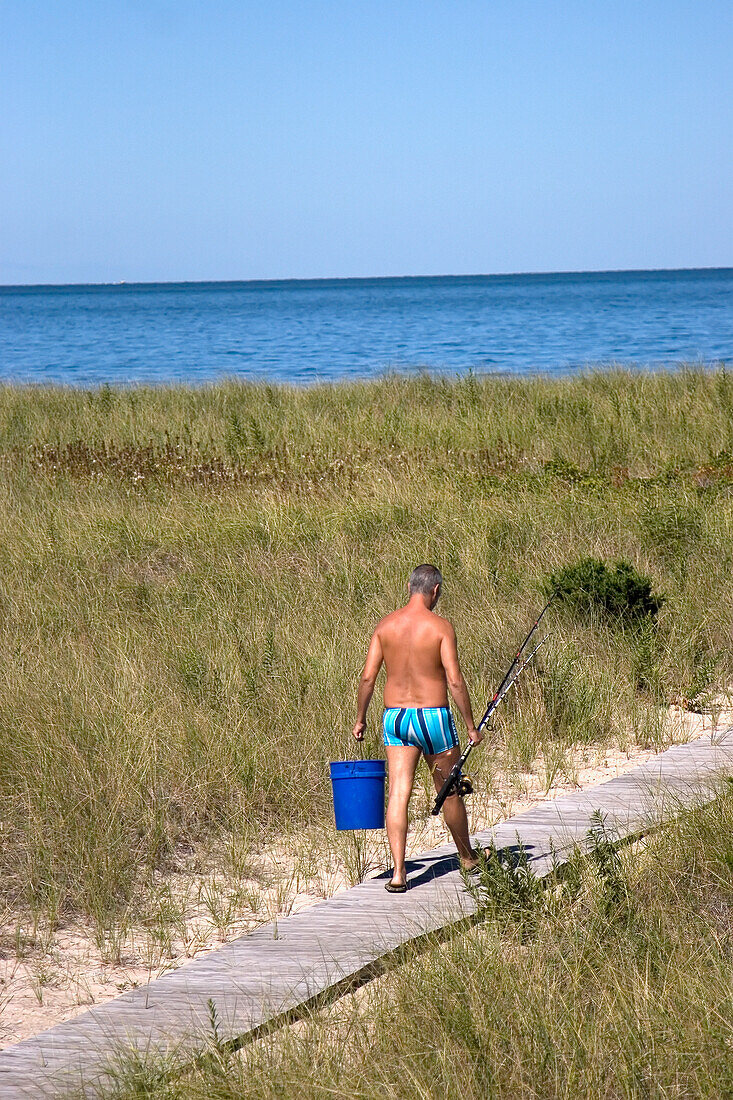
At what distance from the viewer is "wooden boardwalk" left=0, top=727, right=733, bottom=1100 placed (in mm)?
3793

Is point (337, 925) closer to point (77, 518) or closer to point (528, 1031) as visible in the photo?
point (528, 1031)

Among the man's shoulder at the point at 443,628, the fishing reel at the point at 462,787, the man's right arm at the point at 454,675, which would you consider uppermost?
the man's shoulder at the point at 443,628

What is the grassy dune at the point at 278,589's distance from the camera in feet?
21.0

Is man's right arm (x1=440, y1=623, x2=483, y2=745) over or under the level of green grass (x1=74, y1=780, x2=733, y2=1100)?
over

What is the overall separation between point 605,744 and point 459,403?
1276cm

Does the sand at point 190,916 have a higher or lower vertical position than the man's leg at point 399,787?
lower

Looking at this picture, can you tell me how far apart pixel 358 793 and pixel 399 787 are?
0.19m

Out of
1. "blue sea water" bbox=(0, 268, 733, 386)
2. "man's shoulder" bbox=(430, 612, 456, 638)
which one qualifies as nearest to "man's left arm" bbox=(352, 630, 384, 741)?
"man's shoulder" bbox=(430, 612, 456, 638)

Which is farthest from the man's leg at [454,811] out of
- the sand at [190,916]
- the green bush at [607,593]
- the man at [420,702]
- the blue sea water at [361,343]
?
the blue sea water at [361,343]

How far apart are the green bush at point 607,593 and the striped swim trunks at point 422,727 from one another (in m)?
3.87

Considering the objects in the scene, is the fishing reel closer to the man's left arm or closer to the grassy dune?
the man's left arm

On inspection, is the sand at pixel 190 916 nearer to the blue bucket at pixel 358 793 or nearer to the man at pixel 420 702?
the blue bucket at pixel 358 793

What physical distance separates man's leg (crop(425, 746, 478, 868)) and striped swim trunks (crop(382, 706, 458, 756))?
36 millimetres

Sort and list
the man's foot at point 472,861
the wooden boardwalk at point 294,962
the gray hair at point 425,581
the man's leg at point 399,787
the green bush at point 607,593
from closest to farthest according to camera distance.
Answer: the wooden boardwalk at point 294,962 → the man's leg at point 399,787 → the man's foot at point 472,861 → the gray hair at point 425,581 → the green bush at point 607,593
